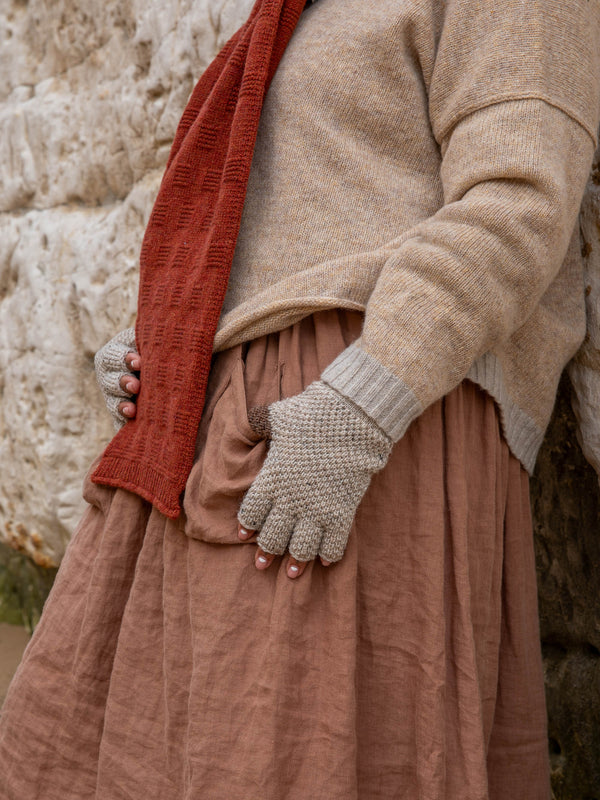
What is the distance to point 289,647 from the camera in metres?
0.97

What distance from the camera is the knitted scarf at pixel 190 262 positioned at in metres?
1.10

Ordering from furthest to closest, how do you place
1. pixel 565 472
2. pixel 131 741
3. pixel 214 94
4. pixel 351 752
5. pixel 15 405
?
pixel 15 405 → pixel 565 472 → pixel 214 94 → pixel 131 741 → pixel 351 752

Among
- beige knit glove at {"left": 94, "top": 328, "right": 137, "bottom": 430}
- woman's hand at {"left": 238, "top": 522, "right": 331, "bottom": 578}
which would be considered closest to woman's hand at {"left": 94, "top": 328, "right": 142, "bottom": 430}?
beige knit glove at {"left": 94, "top": 328, "right": 137, "bottom": 430}

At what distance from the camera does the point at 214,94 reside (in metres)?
1.19

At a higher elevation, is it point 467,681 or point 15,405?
point 467,681

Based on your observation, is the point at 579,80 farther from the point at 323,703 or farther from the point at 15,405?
the point at 15,405

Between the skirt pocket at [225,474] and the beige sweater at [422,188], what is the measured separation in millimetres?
123

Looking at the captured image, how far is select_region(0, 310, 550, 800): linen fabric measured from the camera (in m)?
0.98

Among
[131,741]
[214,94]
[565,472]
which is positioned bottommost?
[565,472]

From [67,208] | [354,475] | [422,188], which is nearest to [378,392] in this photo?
[354,475]

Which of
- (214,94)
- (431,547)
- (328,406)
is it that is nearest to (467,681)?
(431,547)

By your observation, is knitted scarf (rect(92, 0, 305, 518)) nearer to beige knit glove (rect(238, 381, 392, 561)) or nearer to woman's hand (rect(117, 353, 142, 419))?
woman's hand (rect(117, 353, 142, 419))

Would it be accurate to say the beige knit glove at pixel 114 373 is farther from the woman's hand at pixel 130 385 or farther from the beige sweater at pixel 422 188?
the beige sweater at pixel 422 188

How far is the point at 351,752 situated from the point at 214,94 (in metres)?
0.94
